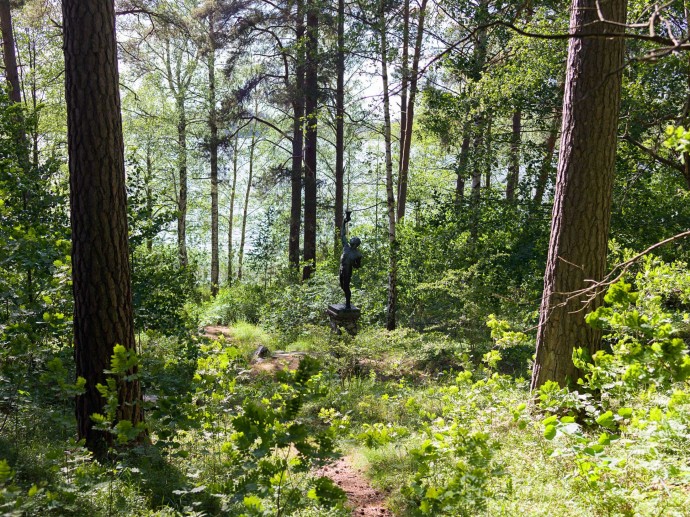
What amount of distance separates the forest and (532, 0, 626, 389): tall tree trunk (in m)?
0.02

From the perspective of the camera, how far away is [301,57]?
46.4 ft

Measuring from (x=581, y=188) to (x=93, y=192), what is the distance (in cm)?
400

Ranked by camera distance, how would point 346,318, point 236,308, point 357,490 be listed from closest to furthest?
point 357,490 < point 346,318 < point 236,308

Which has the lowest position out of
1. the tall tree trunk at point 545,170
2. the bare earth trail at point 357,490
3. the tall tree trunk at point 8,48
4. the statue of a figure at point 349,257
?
the bare earth trail at point 357,490

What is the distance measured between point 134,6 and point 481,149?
7.81 meters

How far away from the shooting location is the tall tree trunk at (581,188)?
4.03m

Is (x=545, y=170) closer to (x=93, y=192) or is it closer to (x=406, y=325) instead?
(x=406, y=325)

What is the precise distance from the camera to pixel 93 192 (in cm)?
383

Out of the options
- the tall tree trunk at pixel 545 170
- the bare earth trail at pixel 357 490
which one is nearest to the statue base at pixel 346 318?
the tall tree trunk at pixel 545 170

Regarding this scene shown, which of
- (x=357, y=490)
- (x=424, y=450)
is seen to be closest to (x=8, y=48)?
(x=357, y=490)

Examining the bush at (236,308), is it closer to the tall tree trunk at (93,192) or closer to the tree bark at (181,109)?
the tree bark at (181,109)

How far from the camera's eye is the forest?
260 centimetres

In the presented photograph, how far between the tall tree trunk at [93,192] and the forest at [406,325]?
17 millimetres

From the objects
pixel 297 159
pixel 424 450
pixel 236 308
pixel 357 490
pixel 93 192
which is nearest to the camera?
pixel 424 450
